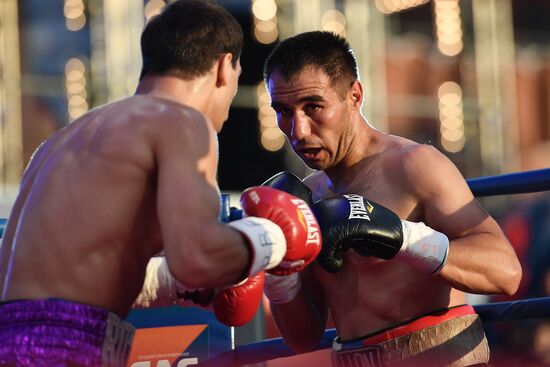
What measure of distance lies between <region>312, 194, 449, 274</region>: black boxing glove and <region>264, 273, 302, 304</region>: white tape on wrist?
0.30m

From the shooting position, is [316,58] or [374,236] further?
[316,58]

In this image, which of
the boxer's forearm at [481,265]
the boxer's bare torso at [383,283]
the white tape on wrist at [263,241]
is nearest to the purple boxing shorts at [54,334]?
the white tape on wrist at [263,241]

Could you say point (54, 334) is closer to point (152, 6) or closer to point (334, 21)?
point (152, 6)

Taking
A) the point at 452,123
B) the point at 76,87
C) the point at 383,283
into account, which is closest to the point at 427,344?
the point at 383,283

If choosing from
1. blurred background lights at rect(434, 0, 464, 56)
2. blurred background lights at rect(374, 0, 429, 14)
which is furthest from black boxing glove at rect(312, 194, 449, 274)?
blurred background lights at rect(434, 0, 464, 56)

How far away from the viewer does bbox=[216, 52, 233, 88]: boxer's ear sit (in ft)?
8.44

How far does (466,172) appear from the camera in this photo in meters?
9.28

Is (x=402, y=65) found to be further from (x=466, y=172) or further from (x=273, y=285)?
(x=273, y=285)

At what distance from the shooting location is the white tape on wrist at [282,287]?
304cm

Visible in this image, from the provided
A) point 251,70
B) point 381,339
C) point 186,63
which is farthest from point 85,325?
point 251,70

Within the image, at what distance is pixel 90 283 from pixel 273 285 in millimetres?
866

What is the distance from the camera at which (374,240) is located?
2693mm

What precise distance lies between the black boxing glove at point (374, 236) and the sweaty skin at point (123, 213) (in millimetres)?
425

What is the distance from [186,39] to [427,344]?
116cm
